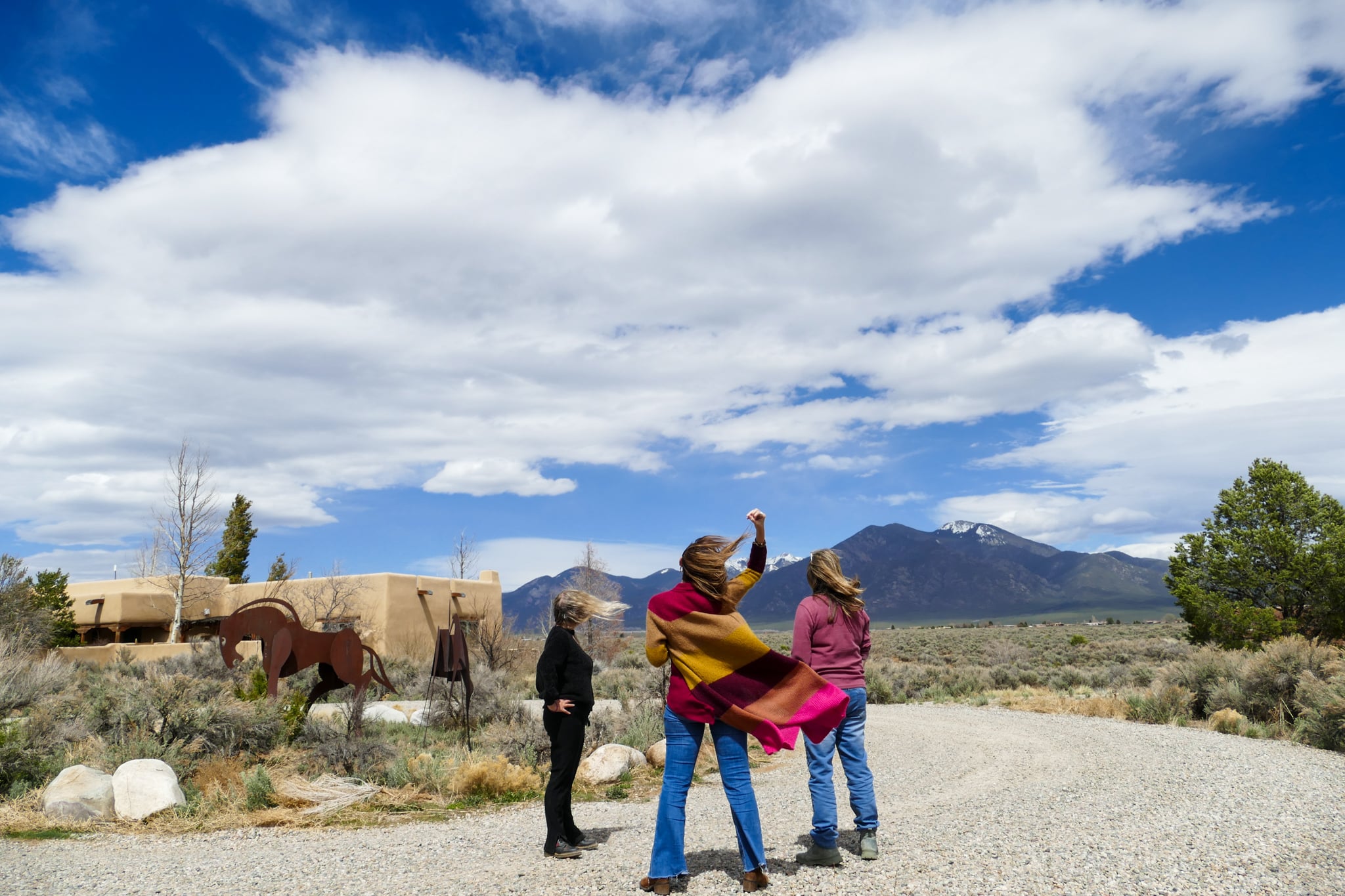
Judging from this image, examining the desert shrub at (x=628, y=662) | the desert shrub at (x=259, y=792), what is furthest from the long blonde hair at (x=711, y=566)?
the desert shrub at (x=628, y=662)

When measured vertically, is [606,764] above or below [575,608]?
below

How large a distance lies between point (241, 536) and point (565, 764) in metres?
50.0

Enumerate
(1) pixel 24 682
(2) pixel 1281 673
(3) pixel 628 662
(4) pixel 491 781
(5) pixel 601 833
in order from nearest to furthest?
(5) pixel 601 833 → (4) pixel 491 781 → (1) pixel 24 682 → (2) pixel 1281 673 → (3) pixel 628 662

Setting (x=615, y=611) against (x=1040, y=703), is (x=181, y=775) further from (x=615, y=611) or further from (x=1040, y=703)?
(x=1040, y=703)

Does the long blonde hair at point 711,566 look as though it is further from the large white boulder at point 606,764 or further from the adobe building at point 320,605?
the adobe building at point 320,605

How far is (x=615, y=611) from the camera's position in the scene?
5820 millimetres

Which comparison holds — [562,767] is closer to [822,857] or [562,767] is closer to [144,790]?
[822,857]

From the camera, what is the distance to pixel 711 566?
4.84m

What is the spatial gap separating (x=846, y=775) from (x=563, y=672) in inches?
81.2

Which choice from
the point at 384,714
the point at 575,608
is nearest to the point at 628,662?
the point at 384,714

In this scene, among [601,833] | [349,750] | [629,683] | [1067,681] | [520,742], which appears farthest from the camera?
[1067,681]

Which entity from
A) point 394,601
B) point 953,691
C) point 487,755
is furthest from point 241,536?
point 487,755

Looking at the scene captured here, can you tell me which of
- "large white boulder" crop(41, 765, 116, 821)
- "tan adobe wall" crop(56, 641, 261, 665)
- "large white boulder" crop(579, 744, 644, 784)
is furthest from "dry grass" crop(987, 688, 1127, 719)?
"tan adobe wall" crop(56, 641, 261, 665)

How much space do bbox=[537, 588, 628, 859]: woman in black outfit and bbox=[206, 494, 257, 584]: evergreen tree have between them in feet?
156
